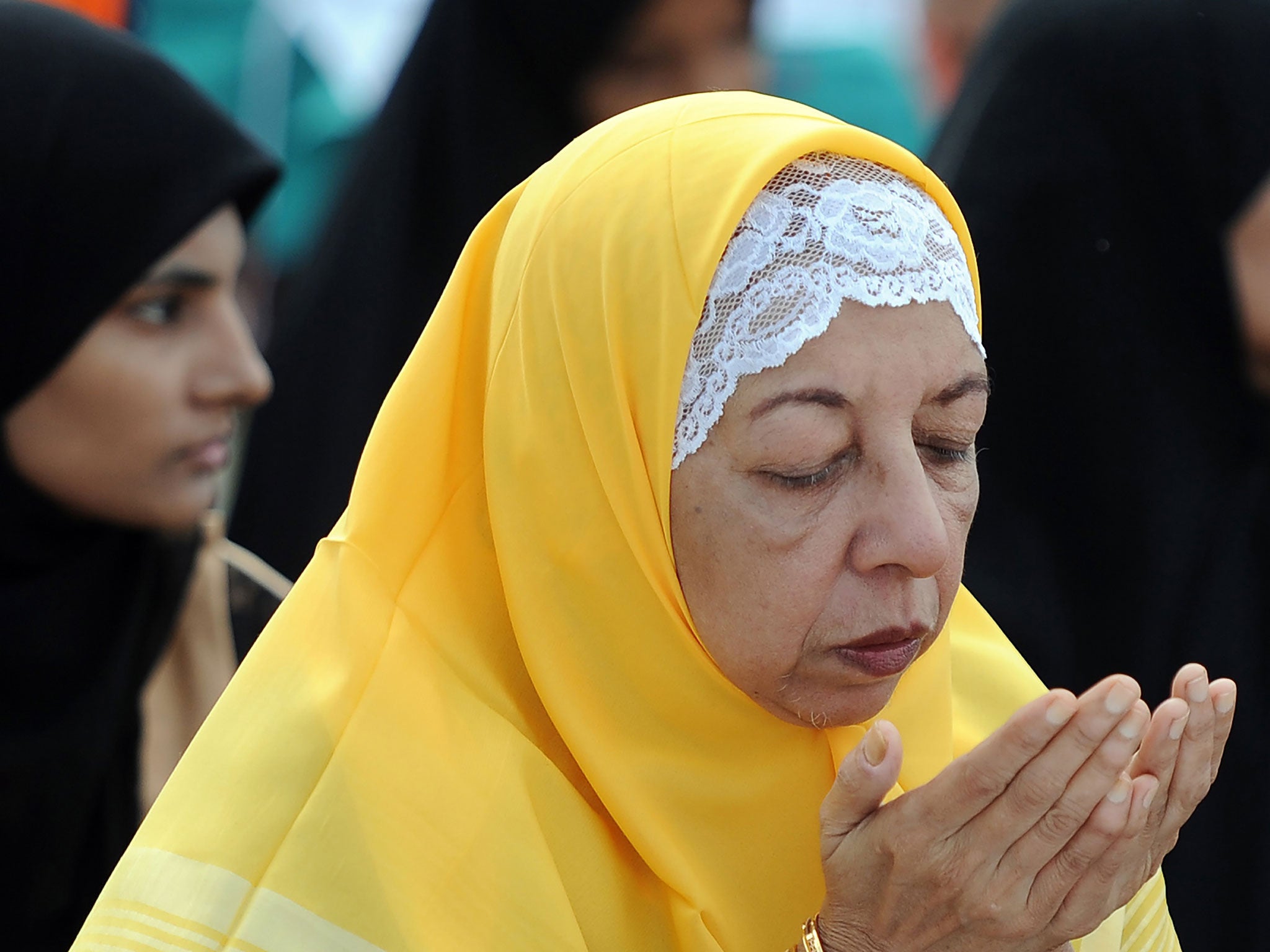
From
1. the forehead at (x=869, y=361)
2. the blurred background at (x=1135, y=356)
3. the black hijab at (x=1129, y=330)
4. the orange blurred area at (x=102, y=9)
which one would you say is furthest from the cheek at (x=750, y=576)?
the orange blurred area at (x=102, y=9)

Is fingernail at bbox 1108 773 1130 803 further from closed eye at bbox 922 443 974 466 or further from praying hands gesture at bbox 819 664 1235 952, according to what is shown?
closed eye at bbox 922 443 974 466

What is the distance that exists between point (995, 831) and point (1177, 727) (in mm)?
209

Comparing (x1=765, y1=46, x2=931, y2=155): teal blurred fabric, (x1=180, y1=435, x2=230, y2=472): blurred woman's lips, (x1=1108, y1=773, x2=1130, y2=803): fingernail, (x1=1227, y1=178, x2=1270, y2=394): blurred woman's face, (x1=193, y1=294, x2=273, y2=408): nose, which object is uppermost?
(x1=765, y1=46, x2=931, y2=155): teal blurred fabric

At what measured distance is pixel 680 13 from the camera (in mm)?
3881

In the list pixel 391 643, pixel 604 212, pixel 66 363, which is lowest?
pixel 66 363

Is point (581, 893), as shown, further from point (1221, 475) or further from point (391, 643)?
point (1221, 475)

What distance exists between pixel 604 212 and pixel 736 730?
0.61m

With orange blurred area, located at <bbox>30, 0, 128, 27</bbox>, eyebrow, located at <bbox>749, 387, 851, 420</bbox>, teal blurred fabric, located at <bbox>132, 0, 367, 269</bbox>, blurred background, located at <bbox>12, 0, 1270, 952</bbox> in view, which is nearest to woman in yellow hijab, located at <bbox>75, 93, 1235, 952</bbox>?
eyebrow, located at <bbox>749, 387, 851, 420</bbox>

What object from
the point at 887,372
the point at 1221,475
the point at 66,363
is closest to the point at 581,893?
the point at 887,372

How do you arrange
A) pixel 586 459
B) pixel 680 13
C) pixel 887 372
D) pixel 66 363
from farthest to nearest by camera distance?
pixel 680 13 → pixel 66 363 → pixel 586 459 → pixel 887 372

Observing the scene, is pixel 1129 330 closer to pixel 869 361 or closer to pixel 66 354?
pixel 869 361

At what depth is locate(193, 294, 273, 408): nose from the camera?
2.94m

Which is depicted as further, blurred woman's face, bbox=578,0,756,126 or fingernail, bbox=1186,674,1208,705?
blurred woman's face, bbox=578,0,756,126

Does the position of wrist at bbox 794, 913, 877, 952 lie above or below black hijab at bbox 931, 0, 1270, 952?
below
